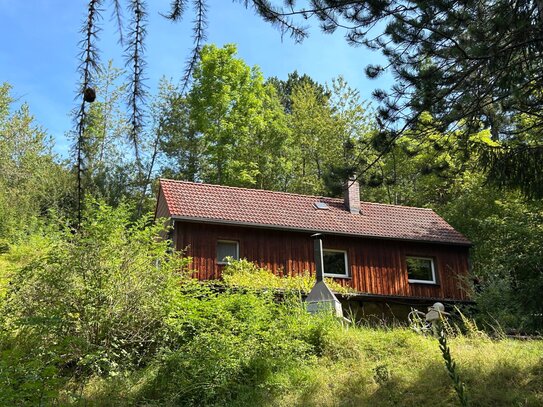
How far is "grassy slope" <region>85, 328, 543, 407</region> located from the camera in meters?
7.78

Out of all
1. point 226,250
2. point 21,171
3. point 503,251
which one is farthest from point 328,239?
point 21,171

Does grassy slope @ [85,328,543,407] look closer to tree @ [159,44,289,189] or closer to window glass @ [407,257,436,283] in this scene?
window glass @ [407,257,436,283]

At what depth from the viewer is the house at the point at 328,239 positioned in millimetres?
16908

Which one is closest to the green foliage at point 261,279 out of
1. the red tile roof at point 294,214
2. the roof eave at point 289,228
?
the roof eave at point 289,228

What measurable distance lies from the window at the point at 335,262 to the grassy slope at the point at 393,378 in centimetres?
811

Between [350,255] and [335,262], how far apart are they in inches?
21.5

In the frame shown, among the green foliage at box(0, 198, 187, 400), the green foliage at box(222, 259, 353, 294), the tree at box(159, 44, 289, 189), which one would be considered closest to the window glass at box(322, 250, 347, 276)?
the green foliage at box(222, 259, 353, 294)

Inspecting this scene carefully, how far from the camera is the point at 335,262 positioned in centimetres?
1838

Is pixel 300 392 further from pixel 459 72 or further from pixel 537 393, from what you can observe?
pixel 459 72

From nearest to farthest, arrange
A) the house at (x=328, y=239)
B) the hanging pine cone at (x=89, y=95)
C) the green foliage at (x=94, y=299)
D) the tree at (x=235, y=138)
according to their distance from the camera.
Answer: the hanging pine cone at (x=89, y=95), the green foliage at (x=94, y=299), the house at (x=328, y=239), the tree at (x=235, y=138)

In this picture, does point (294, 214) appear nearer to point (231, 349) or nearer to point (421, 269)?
point (421, 269)

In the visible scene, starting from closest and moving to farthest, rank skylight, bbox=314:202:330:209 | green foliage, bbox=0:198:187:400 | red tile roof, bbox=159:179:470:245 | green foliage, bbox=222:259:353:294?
green foliage, bbox=0:198:187:400
green foliage, bbox=222:259:353:294
red tile roof, bbox=159:179:470:245
skylight, bbox=314:202:330:209

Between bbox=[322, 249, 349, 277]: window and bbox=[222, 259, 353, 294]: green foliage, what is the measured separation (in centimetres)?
128

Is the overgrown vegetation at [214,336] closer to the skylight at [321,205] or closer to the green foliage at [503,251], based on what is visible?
the green foliage at [503,251]
